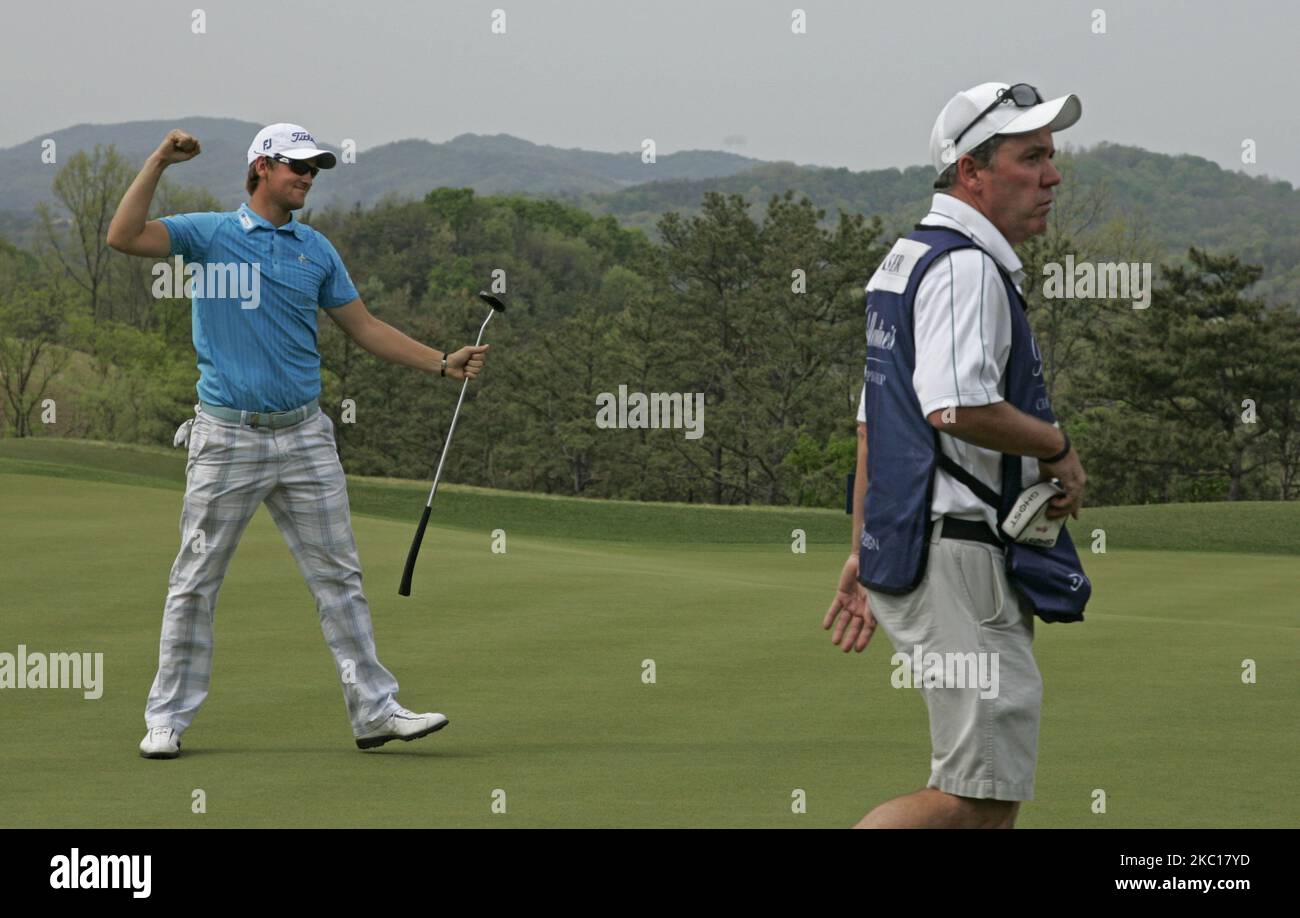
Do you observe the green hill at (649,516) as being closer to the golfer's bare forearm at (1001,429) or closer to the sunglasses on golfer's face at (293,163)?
the sunglasses on golfer's face at (293,163)

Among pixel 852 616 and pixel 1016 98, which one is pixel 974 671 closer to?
pixel 852 616

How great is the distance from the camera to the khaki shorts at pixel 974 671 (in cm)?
390

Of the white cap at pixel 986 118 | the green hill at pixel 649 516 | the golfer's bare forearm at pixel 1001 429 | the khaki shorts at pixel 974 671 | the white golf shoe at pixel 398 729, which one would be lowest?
the green hill at pixel 649 516

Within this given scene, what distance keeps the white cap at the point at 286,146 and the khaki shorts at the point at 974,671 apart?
140 inches

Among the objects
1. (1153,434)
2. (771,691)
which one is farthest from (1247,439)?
(771,691)

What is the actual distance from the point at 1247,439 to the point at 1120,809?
48.5 meters

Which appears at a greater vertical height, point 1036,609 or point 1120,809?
point 1036,609

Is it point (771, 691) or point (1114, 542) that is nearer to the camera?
point (771, 691)

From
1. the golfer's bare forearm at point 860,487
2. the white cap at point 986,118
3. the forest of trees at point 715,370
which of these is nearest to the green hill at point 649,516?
the golfer's bare forearm at point 860,487

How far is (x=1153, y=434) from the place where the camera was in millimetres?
51469

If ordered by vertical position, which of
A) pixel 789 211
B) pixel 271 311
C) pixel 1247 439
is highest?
pixel 789 211

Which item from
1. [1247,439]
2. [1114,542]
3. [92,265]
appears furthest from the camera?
[92,265]

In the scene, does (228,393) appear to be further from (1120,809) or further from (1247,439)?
(1247,439)

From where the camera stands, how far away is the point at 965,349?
382 cm
